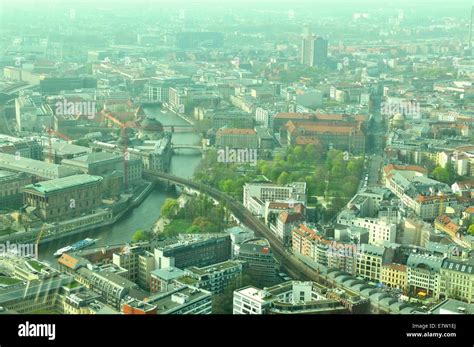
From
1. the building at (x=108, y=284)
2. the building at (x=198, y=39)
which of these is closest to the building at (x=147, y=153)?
the building at (x=108, y=284)

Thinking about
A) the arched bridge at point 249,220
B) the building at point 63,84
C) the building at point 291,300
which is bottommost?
the arched bridge at point 249,220

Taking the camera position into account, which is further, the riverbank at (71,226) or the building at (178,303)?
the riverbank at (71,226)

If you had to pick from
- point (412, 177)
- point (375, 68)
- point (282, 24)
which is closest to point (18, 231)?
point (412, 177)

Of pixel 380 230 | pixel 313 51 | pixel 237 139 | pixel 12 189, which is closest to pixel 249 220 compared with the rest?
pixel 380 230

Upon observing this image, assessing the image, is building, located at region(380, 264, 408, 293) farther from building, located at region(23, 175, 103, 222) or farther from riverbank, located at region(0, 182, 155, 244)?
building, located at region(23, 175, 103, 222)

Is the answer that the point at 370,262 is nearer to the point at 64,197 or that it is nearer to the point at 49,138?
the point at 64,197

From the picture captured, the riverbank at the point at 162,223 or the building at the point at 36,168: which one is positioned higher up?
the building at the point at 36,168

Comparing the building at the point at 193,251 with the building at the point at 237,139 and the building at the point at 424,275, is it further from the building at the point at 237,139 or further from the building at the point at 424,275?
the building at the point at 237,139
